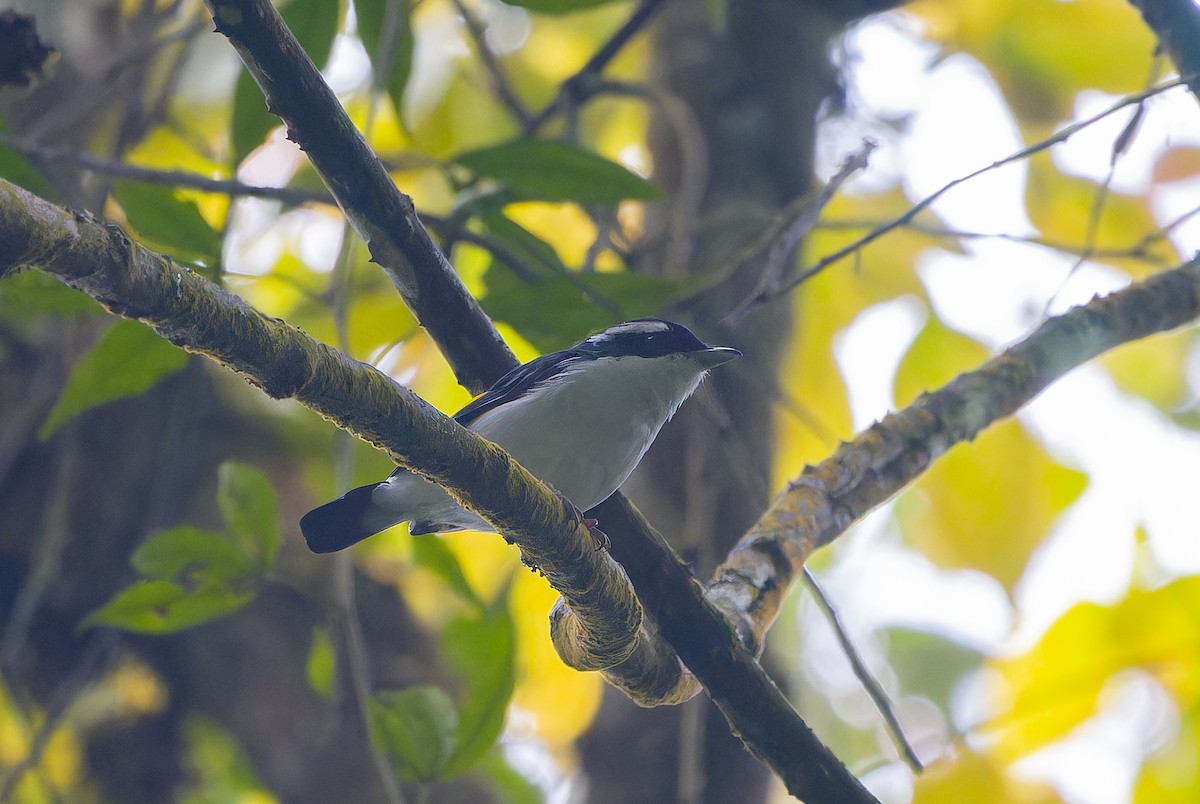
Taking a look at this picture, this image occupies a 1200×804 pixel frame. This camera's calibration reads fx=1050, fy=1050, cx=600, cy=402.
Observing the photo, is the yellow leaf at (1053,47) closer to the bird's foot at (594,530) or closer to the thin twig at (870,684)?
the thin twig at (870,684)

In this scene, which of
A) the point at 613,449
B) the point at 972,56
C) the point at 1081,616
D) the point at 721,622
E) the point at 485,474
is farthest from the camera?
the point at 972,56

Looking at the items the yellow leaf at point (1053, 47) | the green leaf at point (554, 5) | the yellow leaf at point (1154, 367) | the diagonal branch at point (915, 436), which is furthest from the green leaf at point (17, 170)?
the yellow leaf at point (1154, 367)

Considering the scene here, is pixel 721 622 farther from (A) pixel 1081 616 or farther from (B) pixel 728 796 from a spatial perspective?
(A) pixel 1081 616

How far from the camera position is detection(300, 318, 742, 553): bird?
9.78 feet

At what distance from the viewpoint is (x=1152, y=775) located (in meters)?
3.43

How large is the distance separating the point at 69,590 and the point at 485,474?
3268 millimetres

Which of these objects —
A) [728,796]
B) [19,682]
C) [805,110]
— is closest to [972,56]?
[805,110]

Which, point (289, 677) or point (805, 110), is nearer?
point (289, 677)

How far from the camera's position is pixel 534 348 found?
317 centimetres

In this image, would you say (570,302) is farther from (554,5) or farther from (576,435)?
(554,5)

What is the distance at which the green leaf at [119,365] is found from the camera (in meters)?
2.93

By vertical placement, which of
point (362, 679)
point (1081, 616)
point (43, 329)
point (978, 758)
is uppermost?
point (43, 329)

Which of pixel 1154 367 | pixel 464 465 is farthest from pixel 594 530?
pixel 1154 367

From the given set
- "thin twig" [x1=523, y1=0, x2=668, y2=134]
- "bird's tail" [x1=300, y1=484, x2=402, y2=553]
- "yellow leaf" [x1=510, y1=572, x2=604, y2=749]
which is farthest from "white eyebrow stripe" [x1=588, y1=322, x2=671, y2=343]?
"yellow leaf" [x1=510, y1=572, x2=604, y2=749]
